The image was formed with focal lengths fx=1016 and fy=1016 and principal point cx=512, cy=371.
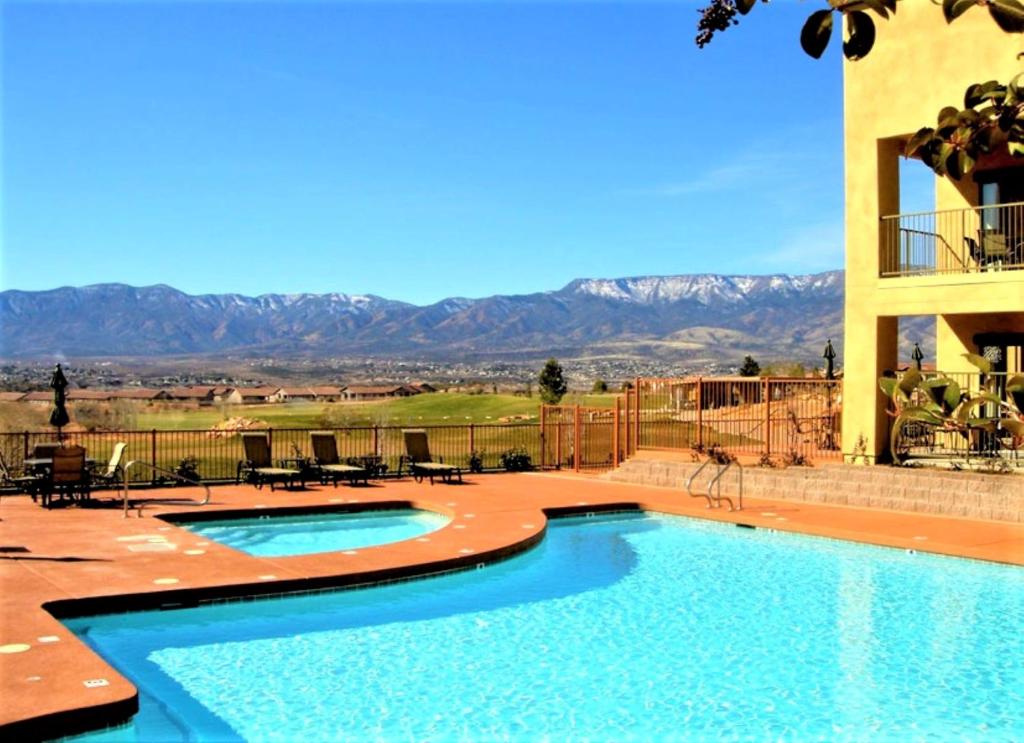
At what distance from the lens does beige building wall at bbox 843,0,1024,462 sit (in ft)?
57.5

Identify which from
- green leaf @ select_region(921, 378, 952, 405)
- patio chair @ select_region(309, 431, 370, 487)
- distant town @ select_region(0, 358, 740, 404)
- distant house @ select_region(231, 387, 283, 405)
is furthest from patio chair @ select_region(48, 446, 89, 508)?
distant house @ select_region(231, 387, 283, 405)

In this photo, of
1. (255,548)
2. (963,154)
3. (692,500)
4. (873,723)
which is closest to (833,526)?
(692,500)

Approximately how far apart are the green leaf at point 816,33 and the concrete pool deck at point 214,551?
21.4ft

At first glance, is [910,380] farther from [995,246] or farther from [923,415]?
[995,246]

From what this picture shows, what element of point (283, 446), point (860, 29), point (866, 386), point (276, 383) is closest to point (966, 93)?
point (860, 29)

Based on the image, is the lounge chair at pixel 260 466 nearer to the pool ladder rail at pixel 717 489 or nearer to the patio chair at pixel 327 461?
the patio chair at pixel 327 461

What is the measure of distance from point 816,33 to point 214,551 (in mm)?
12040

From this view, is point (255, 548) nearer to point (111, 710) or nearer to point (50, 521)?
point (50, 521)

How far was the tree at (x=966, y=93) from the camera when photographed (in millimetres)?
2031

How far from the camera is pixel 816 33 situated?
6.73 feet

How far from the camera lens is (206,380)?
153 metres

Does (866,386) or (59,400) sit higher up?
(866,386)

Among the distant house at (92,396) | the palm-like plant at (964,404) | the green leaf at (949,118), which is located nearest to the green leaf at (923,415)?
the palm-like plant at (964,404)

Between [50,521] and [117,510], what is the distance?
1.43 m
